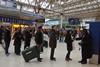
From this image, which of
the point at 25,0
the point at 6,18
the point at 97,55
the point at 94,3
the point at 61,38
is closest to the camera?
the point at 97,55

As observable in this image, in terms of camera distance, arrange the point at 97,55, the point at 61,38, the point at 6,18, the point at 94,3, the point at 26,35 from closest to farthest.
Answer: the point at 97,55 → the point at 26,35 → the point at 6,18 → the point at 61,38 → the point at 94,3

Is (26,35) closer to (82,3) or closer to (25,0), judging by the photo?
(25,0)

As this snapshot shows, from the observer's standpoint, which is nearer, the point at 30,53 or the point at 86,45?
the point at 86,45

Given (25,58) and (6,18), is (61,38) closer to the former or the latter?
(6,18)

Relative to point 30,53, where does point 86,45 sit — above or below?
above

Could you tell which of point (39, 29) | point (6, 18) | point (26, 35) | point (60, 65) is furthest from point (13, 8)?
point (60, 65)

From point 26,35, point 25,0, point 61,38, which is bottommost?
point 61,38

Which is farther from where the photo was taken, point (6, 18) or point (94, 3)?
point (94, 3)

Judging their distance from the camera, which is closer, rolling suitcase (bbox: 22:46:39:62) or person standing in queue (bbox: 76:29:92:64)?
person standing in queue (bbox: 76:29:92:64)

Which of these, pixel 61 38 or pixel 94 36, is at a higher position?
pixel 94 36

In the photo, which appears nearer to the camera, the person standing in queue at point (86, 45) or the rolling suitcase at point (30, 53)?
the person standing in queue at point (86, 45)

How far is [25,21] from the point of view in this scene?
35.7 metres

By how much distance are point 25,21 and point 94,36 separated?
23.9m

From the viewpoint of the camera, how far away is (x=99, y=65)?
1212 centimetres
